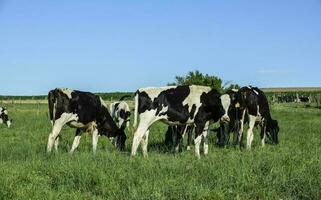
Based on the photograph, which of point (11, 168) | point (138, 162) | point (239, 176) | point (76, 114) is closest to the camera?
point (239, 176)

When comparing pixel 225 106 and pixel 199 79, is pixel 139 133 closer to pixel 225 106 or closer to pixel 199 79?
pixel 225 106

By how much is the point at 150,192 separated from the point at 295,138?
13.9 m

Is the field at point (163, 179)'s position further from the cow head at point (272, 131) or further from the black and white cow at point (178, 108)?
the cow head at point (272, 131)

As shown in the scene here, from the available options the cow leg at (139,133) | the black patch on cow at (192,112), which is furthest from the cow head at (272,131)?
the cow leg at (139,133)

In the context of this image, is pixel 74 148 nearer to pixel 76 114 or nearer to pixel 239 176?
pixel 76 114

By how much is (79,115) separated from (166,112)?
3152 mm

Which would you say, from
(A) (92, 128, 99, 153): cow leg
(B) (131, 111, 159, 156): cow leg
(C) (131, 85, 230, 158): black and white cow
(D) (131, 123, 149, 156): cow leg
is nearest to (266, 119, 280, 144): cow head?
(C) (131, 85, 230, 158): black and white cow

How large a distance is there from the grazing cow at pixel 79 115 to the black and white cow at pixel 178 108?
6.18 feet

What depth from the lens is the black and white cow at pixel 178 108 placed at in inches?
623

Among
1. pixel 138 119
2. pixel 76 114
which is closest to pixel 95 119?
pixel 76 114

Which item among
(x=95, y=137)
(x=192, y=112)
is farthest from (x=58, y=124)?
(x=192, y=112)

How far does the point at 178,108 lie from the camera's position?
16.1 meters

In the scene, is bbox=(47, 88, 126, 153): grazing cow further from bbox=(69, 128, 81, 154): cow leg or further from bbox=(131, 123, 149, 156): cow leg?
bbox=(131, 123, 149, 156): cow leg

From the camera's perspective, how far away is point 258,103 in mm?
19203
